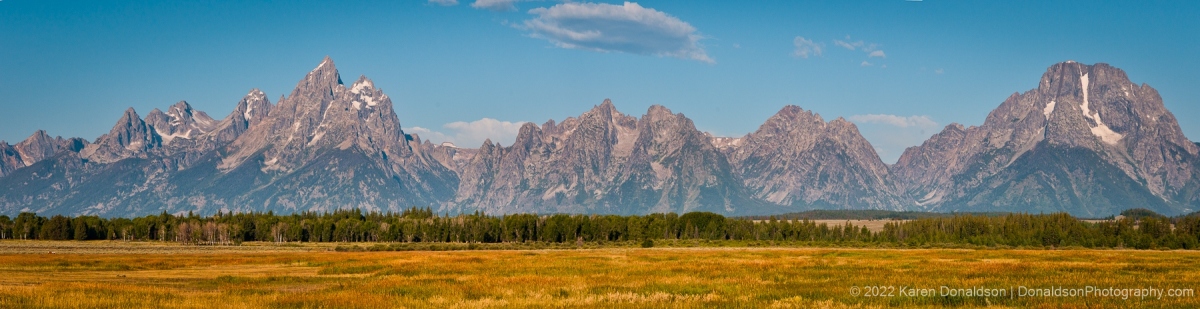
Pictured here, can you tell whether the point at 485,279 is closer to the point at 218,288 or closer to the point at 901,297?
the point at 218,288

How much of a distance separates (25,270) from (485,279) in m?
35.1

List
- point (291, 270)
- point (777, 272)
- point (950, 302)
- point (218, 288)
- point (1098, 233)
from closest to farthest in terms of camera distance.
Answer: point (950, 302) → point (218, 288) → point (777, 272) → point (291, 270) → point (1098, 233)

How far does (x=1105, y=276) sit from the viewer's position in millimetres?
50125

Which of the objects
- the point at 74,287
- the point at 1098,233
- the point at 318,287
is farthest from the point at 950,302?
the point at 1098,233

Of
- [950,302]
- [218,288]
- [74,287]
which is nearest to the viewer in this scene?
[950,302]

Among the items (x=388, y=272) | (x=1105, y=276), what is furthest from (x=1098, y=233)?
(x=388, y=272)

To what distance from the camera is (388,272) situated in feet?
202

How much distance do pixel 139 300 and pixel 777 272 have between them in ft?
114

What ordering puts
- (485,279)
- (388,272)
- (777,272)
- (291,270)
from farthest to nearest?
(291,270), (388,272), (777,272), (485,279)

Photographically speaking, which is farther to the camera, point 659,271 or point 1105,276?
point 659,271

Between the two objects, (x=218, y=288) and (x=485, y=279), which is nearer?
(x=218, y=288)

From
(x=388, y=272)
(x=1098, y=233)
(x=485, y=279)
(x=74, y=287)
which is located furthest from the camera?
(x=1098, y=233)

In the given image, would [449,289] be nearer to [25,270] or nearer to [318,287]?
[318,287]

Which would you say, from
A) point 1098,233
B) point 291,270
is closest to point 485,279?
point 291,270
